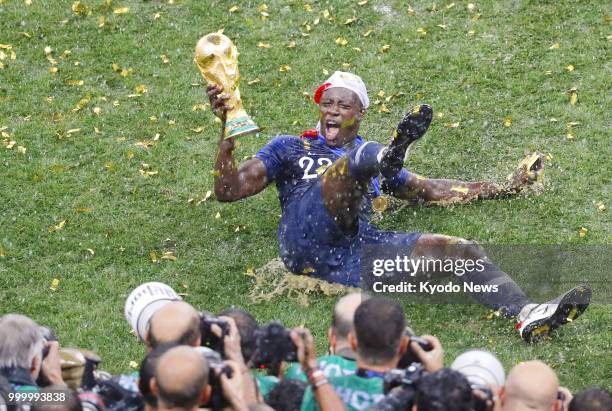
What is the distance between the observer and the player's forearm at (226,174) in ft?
27.9

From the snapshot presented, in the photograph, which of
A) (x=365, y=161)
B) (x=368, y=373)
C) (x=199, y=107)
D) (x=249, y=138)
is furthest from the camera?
(x=199, y=107)

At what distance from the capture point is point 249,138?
10.8m

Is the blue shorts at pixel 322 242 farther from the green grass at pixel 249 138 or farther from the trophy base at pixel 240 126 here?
the trophy base at pixel 240 126

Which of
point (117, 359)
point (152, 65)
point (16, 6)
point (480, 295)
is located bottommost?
point (117, 359)

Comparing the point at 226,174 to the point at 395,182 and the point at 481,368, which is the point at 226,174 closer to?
the point at 395,182

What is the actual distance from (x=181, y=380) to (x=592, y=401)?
2.01m

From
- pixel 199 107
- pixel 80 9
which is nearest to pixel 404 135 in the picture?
pixel 199 107

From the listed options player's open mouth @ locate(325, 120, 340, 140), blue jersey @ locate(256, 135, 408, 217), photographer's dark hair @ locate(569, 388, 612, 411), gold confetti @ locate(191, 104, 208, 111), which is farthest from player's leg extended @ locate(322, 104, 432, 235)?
gold confetti @ locate(191, 104, 208, 111)

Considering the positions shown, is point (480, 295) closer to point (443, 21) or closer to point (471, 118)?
point (471, 118)

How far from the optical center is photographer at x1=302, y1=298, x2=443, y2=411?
17.8 feet

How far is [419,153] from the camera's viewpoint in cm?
1048

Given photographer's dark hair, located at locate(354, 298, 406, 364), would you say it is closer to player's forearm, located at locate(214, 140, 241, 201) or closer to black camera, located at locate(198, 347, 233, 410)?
black camera, located at locate(198, 347, 233, 410)

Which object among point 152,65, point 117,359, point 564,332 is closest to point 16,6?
point 152,65

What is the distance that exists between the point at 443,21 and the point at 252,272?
468 centimetres
